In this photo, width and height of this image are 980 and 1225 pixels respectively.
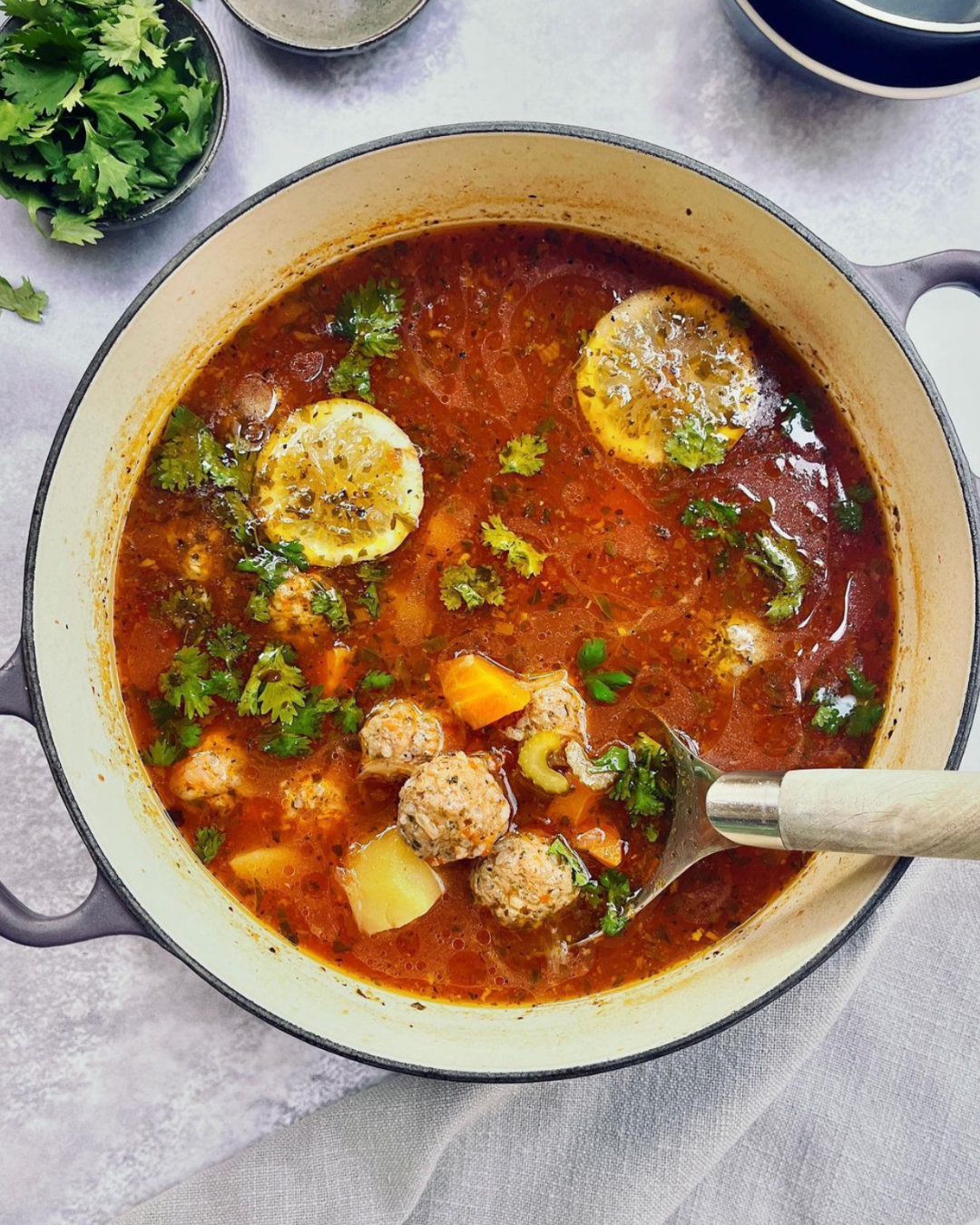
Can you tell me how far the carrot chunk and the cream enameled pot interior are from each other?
894mm

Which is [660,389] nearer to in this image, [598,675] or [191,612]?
[598,675]

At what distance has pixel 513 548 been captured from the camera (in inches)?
134

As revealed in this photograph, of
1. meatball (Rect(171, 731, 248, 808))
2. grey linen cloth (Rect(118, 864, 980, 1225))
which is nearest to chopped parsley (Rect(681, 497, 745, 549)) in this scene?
grey linen cloth (Rect(118, 864, 980, 1225))

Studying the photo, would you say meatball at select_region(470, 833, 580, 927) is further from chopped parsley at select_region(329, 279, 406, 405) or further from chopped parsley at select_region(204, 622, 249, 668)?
chopped parsley at select_region(329, 279, 406, 405)

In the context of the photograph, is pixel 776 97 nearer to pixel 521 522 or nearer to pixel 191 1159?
pixel 521 522

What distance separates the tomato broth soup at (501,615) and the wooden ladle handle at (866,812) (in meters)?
0.49

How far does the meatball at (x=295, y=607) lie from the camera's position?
11.2 ft

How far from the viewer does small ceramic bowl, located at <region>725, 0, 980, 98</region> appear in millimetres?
3262

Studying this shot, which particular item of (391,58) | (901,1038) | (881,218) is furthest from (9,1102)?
(881,218)

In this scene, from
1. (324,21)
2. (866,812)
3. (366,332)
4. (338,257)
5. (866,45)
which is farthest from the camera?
(324,21)

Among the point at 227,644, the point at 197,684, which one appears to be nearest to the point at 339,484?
the point at 227,644

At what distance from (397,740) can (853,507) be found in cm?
157

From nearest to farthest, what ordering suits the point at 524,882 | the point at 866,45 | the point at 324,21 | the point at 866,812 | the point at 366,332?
the point at 866,812
the point at 524,882
the point at 866,45
the point at 366,332
the point at 324,21

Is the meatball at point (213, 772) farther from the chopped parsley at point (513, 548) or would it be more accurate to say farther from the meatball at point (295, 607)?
the chopped parsley at point (513, 548)
